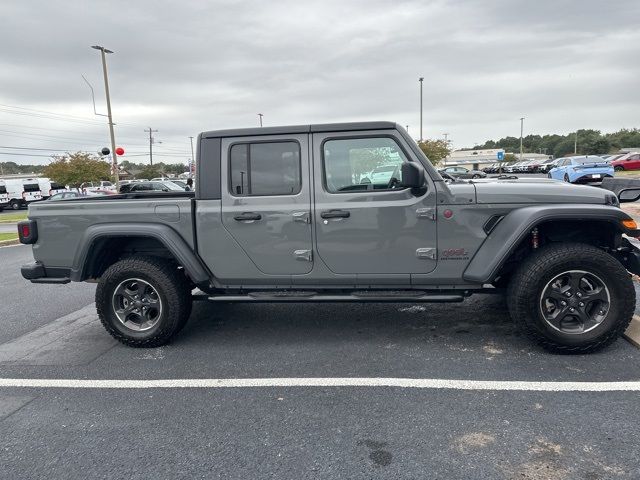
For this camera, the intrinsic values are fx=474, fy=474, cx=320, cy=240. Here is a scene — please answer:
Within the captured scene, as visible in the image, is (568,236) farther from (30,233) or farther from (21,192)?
(21,192)

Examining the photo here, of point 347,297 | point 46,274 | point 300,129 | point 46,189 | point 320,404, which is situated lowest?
point 320,404

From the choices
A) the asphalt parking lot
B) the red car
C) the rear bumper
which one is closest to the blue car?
the asphalt parking lot

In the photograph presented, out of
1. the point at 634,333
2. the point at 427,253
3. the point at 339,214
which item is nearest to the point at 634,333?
the point at 634,333

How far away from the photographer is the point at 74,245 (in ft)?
14.4

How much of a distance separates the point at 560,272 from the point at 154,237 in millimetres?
3410

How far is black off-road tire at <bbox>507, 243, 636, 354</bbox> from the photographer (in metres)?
3.71

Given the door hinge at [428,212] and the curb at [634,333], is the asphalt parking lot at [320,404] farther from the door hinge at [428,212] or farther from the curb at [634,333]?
the door hinge at [428,212]

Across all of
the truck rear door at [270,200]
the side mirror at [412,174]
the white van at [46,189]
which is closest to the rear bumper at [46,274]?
the truck rear door at [270,200]

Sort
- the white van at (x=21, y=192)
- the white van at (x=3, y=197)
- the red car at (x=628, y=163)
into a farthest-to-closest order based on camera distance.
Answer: the red car at (x=628, y=163) < the white van at (x=21, y=192) < the white van at (x=3, y=197)

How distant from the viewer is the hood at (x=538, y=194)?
3814 millimetres

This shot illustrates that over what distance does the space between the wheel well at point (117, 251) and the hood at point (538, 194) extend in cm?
287

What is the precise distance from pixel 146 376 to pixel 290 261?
1.49 m

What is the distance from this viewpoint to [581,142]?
90688 mm

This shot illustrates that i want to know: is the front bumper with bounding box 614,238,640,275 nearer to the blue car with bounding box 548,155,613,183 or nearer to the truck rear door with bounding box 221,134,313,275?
the truck rear door with bounding box 221,134,313,275
